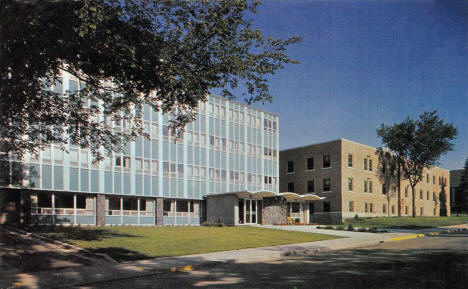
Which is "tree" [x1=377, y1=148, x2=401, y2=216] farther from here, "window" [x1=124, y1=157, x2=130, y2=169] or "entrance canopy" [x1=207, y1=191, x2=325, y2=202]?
"window" [x1=124, y1=157, x2=130, y2=169]

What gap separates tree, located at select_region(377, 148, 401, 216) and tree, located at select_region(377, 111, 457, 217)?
5.16 ft

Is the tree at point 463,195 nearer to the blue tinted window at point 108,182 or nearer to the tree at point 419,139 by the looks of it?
the tree at point 419,139

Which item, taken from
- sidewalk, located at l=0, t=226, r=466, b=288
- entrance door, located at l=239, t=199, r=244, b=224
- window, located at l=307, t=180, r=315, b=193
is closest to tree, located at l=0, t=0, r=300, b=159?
sidewalk, located at l=0, t=226, r=466, b=288

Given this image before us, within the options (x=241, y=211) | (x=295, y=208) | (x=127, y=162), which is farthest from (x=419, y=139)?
(x=127, y=162)

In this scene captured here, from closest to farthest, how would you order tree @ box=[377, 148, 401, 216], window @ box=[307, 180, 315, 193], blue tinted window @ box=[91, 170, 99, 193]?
blue tinted window @ box=[91, 170, 99, 193] < window @ box=[307, 180, 315, 193] < tree @ box=[377, 148, 401, 216]

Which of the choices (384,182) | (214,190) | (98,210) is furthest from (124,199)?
(384,182)

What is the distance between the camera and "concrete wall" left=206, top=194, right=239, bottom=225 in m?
39.7

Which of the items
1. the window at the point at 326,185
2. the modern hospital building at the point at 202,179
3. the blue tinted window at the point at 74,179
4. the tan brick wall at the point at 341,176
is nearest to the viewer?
the modern hospital building at the point at 202,179

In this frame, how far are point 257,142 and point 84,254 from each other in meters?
33.8

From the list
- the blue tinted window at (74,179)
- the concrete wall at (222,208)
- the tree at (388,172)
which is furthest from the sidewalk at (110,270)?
the tree at (388,172)

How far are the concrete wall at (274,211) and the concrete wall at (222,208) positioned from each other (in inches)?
181

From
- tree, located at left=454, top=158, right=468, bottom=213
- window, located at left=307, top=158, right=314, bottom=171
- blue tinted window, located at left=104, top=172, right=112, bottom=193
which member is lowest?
tree, located at left=454, top=158, right=468, bottom=213

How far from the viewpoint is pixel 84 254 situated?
15.7 metres

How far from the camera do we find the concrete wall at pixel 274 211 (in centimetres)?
4297
